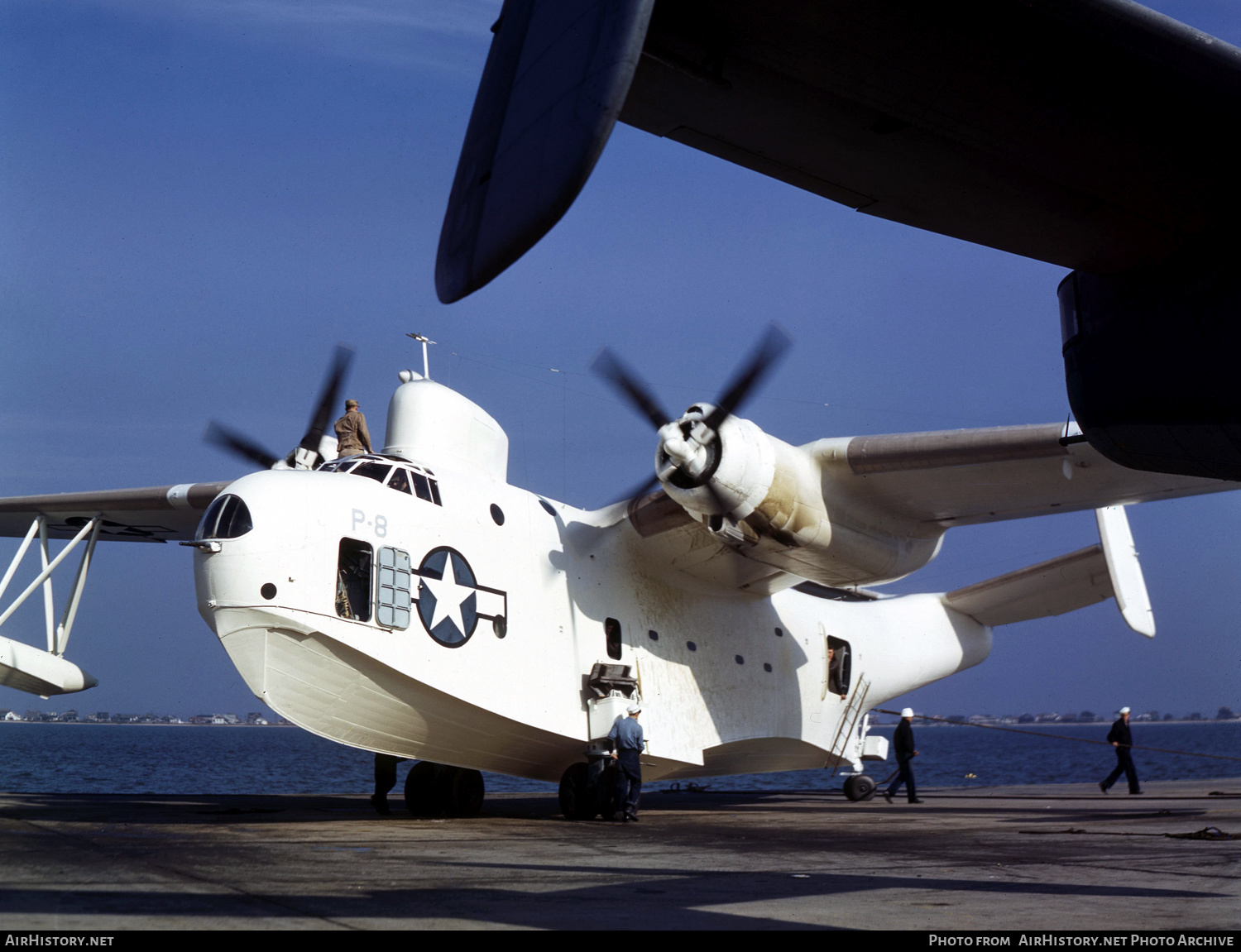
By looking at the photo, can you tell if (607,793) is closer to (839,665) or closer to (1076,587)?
(839,665)

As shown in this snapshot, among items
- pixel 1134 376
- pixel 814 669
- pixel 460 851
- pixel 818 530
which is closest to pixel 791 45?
pixel 1134 376

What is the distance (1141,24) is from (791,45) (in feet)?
2.84

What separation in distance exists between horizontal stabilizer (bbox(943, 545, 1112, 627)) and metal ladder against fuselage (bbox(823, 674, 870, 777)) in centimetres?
257

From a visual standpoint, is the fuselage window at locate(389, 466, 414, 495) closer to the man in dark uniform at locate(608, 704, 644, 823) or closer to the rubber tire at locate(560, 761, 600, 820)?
the man in dark uniform at locate(608, 704, 644, 823)

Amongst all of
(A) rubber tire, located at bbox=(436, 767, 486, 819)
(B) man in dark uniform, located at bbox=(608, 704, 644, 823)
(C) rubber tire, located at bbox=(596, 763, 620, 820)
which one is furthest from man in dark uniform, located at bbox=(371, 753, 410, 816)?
(B) man in dark uniform, located at bbox=(608, 704, 644, 823)

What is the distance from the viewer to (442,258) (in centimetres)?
259

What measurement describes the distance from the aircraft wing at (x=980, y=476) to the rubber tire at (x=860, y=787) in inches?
225

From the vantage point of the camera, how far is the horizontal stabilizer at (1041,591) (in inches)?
602

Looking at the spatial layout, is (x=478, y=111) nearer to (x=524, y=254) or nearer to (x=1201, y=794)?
(x=524, y=254)

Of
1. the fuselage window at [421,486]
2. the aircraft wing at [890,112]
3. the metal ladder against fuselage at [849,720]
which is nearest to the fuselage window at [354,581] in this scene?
the fuselage window at [421,486]

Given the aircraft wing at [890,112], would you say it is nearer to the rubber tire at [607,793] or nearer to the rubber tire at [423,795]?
the rubber tire at [607,793]

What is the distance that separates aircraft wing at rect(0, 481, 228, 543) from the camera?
14.0 metres

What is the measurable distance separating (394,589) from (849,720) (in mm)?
7805

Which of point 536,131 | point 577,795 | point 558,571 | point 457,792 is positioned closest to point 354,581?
point 558,571
